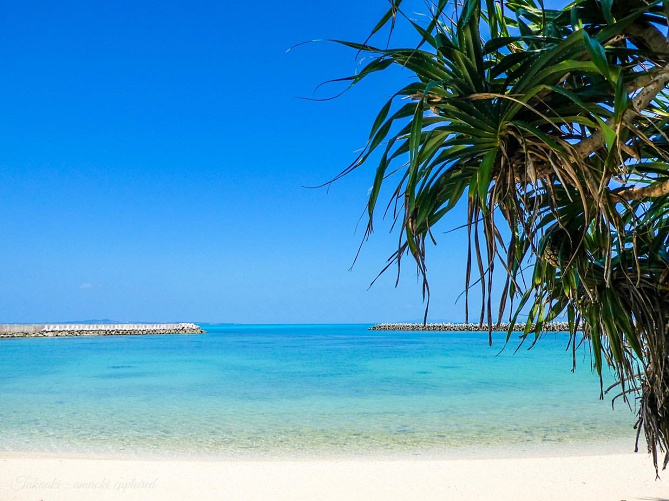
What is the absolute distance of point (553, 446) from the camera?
25.2ft

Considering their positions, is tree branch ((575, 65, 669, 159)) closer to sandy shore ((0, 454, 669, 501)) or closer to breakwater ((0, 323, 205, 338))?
sandy shore ((0, 454, 669, 501))

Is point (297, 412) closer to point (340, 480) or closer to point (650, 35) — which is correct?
point (340, 480)

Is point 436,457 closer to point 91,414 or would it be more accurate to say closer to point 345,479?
point 345,479

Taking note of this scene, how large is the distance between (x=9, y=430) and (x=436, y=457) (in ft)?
23.7

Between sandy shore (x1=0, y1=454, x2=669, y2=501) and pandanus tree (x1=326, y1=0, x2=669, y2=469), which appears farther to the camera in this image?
sandy shore (x1=0, y1=454, x2=669, y2=501)

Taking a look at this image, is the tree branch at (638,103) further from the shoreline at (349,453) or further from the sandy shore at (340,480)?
the shoreline at (349,453)

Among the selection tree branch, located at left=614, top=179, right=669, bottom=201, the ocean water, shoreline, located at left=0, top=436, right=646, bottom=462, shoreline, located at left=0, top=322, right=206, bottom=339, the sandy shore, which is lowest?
shoreline, located at left=0, top=322, right=206, bottom=339

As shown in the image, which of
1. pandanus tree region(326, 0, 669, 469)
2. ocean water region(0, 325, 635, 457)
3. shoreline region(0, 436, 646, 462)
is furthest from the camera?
ocean water region(0, 325, 635, 457)

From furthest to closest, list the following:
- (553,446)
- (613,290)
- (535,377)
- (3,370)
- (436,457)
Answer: (3,370)
(535,377)
(553,446)
(436,457)
(613,290)

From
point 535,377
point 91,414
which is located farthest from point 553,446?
point 535,377

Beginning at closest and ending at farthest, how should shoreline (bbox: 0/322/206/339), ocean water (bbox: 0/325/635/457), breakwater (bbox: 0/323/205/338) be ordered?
ocean water (bbox: 0/325/635/457) → shoreline (bbox: 0/322/206/339) → breakwater (bbox: 0/323/205/338)

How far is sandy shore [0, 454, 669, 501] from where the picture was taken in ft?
16.3

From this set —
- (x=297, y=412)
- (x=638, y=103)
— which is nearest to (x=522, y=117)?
(x=638, y=103)

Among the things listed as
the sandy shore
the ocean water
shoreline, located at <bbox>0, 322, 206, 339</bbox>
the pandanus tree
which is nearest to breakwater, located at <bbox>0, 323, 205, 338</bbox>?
shoreline, located at <bbox>0, 322, 206, 339</bbox>
